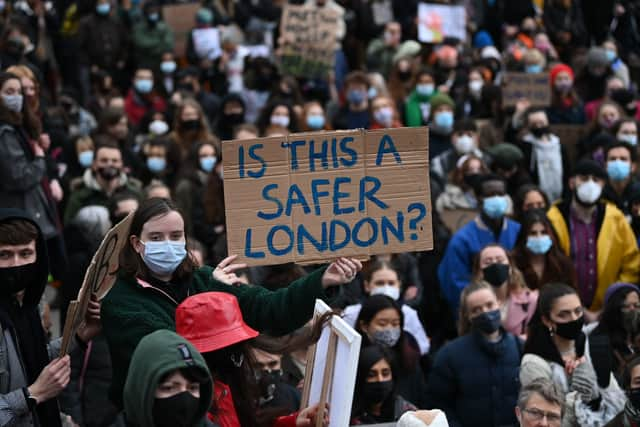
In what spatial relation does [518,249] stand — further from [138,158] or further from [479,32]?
[479,32]

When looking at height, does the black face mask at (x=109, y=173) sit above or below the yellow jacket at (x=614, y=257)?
above

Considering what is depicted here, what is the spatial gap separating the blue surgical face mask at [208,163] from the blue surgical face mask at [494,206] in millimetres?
2457

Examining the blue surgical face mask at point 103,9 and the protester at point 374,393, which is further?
the blue surgical face mask at point 103,9

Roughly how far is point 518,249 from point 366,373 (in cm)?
290

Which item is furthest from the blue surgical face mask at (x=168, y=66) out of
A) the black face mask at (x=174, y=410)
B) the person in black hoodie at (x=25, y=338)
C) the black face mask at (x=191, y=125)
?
the black face mask at (x=174, y=410)

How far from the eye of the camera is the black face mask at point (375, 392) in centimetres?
696

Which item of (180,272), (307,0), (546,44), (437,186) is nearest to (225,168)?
(180,272)

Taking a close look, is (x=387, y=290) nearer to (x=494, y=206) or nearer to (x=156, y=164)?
(x=494, y=206)

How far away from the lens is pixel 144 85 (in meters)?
14.3

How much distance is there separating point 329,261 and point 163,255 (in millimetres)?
707

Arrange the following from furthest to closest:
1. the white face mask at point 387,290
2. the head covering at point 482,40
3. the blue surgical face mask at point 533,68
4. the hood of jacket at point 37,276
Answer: the head covering at point 482,40, the blue surgical face mask at point 533,68, the white face mask at point 387,290, the hood of jacket at point 37,276

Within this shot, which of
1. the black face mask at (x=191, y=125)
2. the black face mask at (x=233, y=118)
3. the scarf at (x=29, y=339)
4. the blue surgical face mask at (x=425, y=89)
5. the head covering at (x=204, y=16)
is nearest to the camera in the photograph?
the scarf at (x=29, y=339)

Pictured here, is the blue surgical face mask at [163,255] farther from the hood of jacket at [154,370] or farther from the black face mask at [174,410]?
the black face mask at [174,410]

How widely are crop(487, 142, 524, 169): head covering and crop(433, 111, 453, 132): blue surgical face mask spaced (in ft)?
2.48
